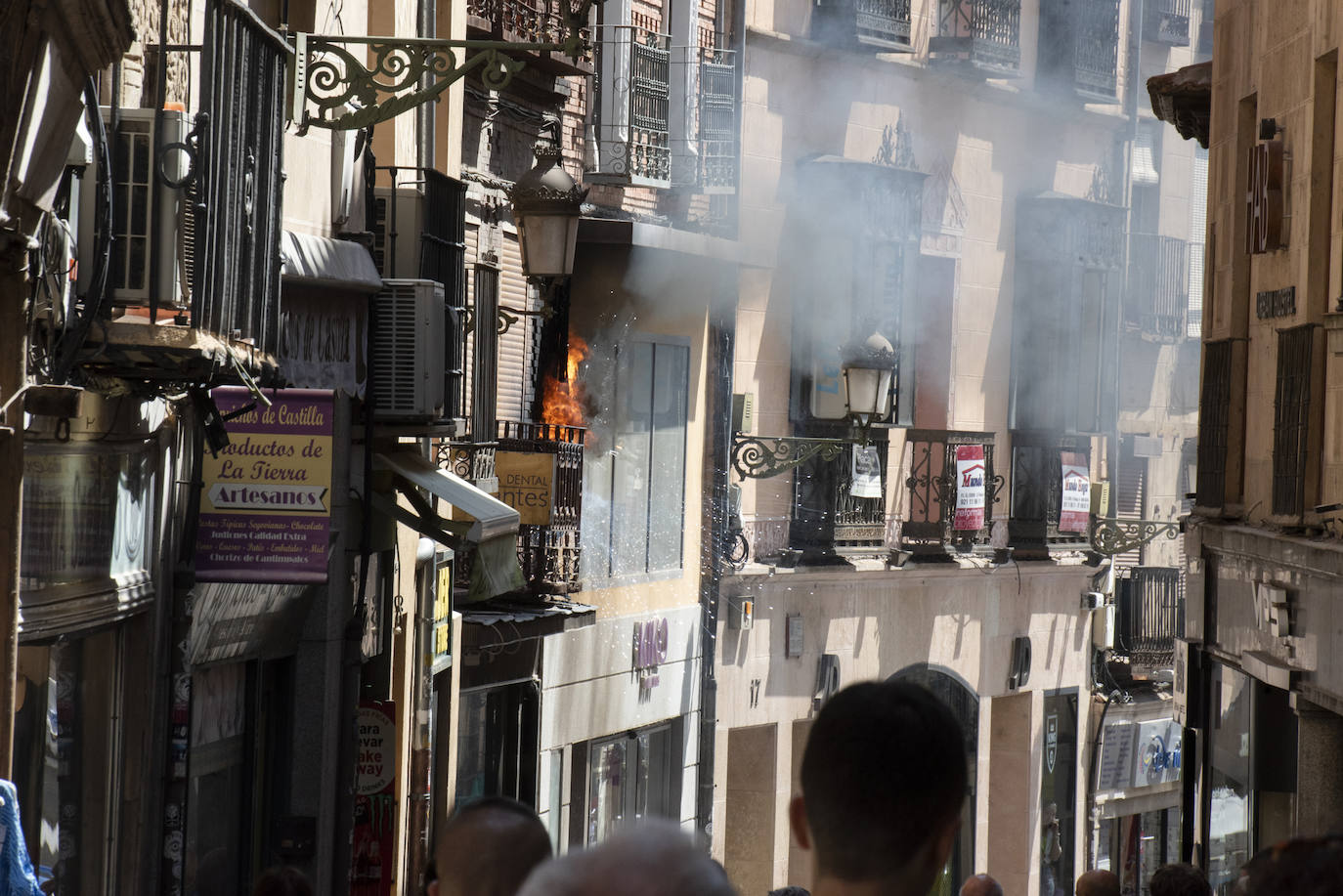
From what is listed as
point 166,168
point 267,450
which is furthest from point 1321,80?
point 166,168

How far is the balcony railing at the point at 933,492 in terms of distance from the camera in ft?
75.8

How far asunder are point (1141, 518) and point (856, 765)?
23.9 meters

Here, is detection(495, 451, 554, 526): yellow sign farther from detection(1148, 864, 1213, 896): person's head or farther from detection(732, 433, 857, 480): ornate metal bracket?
detection(1148, 864, 1213, 896): person's head

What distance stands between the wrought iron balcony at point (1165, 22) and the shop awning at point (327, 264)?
55.9 ft

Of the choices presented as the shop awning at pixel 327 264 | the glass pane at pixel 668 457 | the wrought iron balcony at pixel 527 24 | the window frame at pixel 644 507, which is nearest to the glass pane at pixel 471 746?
the window frame at pixel 644 507

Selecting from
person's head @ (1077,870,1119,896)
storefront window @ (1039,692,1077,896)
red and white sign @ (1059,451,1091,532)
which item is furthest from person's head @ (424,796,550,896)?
storefront window @ (1039,692,1077,896)

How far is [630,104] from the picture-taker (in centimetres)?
1883

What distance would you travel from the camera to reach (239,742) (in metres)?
10.4

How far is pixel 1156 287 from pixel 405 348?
54.9 feet

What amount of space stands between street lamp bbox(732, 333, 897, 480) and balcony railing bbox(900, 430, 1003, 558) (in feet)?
5.92

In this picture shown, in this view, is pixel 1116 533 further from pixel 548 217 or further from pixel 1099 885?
pixel 1099 885

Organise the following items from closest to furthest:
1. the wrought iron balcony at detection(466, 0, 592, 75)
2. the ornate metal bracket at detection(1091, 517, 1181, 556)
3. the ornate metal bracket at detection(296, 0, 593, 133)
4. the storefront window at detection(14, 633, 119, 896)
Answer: the storefront window at detection(14, 633, 119, 896) < the ornate metal bracket at detection(296, 0, 593, 133) < the wrought iron balcony at detection(466, 0, 592, 75) < the ornate metal bracket at detection(1091, 517, 1181, 556)

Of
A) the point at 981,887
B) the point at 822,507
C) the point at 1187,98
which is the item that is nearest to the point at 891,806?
the point at 981,887

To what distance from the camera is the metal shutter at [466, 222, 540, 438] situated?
17.4m
